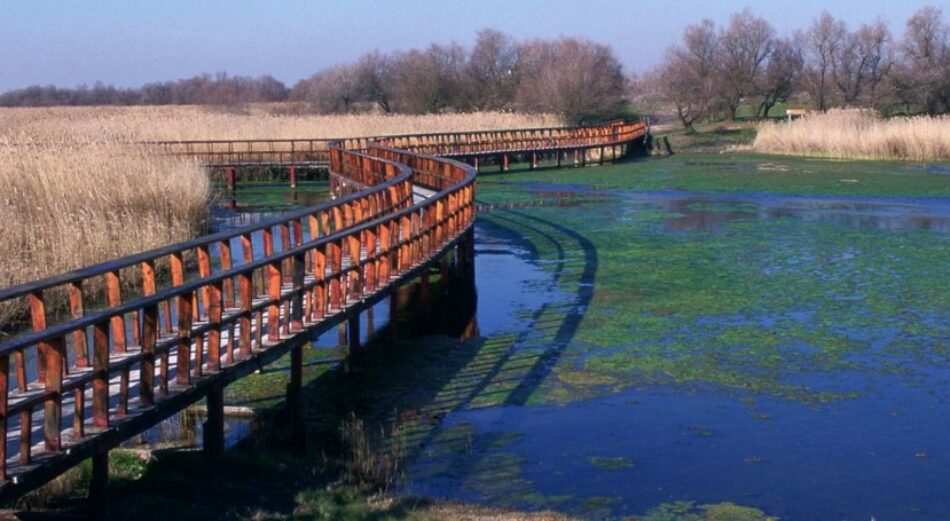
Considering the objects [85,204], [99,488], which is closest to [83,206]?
[85,204]

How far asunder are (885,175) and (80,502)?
1221 inches

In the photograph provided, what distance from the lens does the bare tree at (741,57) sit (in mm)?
68375

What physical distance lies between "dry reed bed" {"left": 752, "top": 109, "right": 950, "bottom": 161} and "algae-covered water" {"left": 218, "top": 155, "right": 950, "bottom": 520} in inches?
783

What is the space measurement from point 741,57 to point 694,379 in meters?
64.2

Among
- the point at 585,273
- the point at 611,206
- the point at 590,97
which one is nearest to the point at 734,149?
the point at 590,97

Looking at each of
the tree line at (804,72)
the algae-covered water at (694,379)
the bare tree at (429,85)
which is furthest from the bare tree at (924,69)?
the algae-covered water at (694,379)

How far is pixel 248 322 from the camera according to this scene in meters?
8.70

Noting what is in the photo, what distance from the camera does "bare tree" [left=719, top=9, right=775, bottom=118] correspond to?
6838 cm

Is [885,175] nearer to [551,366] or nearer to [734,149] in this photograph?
[734,149]

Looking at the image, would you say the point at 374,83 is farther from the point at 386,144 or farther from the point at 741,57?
the point at 386,144

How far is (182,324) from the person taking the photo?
771cm

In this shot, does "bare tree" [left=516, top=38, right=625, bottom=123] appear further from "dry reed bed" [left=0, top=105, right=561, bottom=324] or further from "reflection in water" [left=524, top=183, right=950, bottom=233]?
"dry reed bed" [left=0, top=105, right=561, bottom=324]

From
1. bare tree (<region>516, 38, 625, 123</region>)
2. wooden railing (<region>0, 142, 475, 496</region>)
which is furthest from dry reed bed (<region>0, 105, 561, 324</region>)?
bare tree (<region>516, 38, 625, 123</region>)

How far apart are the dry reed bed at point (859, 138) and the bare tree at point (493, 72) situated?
25148 mm
